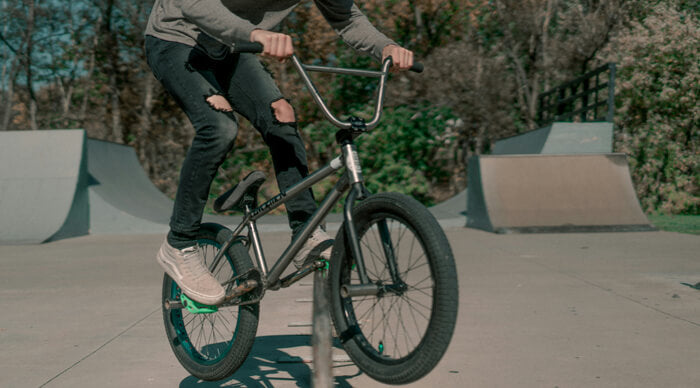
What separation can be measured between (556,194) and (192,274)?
7.77m

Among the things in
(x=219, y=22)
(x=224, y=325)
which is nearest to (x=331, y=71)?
(x=219, y=22)

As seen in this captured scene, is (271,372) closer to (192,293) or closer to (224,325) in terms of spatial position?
(224,325)

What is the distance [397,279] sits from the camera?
2.14 m

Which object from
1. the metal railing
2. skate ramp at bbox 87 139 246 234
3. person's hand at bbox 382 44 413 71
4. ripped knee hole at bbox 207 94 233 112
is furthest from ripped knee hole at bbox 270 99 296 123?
the metal railing

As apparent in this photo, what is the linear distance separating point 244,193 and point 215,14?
2.48 ft

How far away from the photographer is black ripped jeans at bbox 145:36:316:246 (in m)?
2.66

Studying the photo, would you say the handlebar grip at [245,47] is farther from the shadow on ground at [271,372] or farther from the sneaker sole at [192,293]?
the shadow on ground at [271,372]

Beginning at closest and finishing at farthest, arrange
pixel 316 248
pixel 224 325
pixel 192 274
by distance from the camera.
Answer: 1. pixel 316 248
2. pixel 192 274
3. pixel 224 325

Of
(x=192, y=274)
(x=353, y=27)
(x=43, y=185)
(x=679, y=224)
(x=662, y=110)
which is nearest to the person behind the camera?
(x=192, y=274)

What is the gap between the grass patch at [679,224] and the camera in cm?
938

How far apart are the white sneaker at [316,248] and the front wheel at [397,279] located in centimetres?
21

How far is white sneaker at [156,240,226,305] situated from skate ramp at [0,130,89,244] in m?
7.26

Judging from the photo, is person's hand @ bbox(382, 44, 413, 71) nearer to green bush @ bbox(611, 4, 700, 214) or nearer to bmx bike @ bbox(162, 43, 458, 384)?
bmx bike @ bbox(162, 43, 458, 384)

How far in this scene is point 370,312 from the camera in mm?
2471
